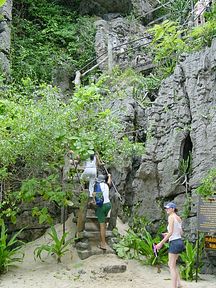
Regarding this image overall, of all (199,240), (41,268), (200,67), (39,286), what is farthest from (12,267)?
(200,67)

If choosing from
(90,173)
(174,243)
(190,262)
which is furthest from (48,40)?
(174,243)

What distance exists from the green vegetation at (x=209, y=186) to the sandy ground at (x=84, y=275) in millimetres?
1742

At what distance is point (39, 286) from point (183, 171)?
4.27m

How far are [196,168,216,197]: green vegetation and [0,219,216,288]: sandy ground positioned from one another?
1.74 metres

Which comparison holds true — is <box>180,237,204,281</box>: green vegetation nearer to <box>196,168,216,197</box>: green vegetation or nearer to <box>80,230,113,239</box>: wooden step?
<box>196,168,216,197</box>: green vegetation

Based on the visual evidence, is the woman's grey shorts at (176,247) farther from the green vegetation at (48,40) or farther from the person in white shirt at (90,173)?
the green vegetation at (48,40)

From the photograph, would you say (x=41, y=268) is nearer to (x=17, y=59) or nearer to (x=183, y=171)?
(x=183, y=171)

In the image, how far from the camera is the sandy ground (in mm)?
7309

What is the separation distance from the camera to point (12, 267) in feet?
26.9

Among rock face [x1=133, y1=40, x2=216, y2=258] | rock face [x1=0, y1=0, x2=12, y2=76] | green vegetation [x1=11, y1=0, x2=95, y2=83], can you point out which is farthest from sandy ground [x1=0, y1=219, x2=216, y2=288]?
green vegetation [x1=11, y1=0, x2=95, y2=83]

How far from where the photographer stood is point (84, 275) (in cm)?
763

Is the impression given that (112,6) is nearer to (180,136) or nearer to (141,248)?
(180,136)

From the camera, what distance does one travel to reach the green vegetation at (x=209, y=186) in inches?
329

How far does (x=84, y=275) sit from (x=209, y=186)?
127 inches
